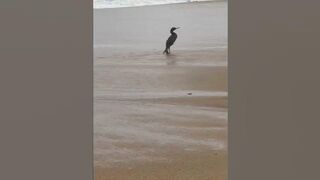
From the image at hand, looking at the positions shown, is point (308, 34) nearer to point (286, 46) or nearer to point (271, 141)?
point (286, 46)

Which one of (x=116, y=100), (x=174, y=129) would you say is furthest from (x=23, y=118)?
(x=116, y=100)

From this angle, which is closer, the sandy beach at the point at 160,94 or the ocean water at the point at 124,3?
the sandy beach at the point at 160,94

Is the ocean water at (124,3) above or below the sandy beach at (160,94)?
above

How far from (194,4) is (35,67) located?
586 centimetres

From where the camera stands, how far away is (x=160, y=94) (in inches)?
164

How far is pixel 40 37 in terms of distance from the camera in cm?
109

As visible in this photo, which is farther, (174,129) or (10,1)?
(174,129)

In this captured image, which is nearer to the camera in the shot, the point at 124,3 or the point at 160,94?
the point at 160,94

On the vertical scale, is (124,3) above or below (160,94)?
above

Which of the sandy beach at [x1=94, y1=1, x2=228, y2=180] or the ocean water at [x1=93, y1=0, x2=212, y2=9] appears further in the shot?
the ocean water at [x1=93, y1=0, x2=212, y2=9]

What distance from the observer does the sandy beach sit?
2.42 m

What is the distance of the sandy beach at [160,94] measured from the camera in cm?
242

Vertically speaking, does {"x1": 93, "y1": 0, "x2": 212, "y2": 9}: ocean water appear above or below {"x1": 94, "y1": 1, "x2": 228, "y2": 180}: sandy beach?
above

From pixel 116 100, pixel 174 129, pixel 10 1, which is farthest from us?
pixel 116 100
